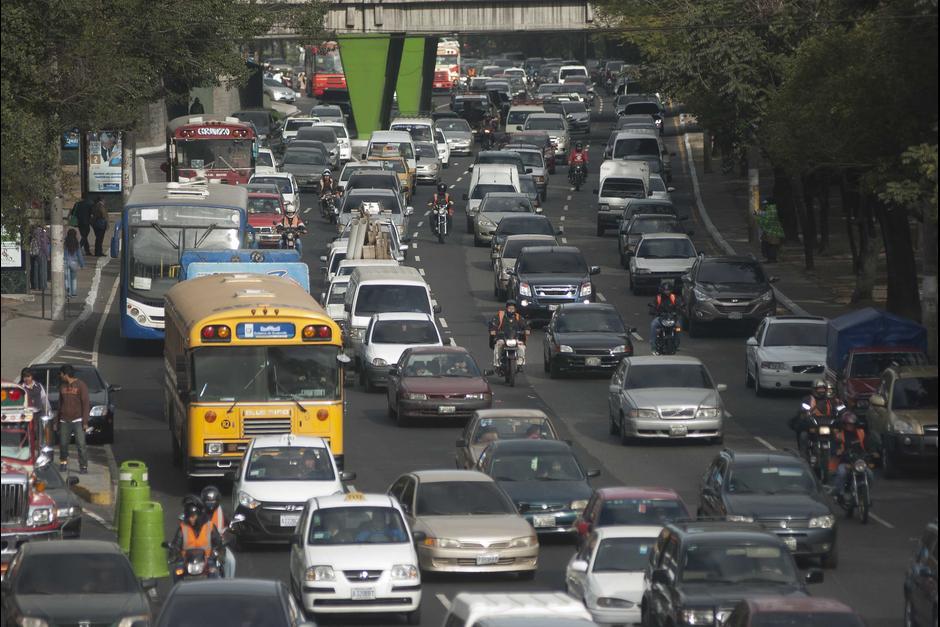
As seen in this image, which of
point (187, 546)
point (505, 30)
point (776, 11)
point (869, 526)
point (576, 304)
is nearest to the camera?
point (187, 546)

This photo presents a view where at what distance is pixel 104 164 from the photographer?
60562 mm

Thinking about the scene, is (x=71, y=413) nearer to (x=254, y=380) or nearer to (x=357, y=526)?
(x=254, y=380)

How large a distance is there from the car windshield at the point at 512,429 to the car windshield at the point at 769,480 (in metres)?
4.72

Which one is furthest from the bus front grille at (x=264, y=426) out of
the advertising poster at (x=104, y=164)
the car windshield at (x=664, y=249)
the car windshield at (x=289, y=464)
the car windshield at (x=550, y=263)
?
the advertising poster at (x=104, y=164)

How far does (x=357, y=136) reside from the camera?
298 ft

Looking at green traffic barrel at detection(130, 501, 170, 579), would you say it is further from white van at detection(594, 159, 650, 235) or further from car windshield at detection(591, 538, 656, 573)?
white van at detection(594, 159, 650, 235)

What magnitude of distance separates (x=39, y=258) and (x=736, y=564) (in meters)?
32.9

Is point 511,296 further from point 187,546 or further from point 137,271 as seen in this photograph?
point 187,546

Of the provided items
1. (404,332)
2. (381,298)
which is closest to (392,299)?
(381,298)

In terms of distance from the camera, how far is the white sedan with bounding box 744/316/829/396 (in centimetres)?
3684

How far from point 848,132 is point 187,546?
20.2m

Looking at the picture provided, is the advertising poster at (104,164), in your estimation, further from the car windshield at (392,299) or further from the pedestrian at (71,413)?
the pedestrian at (71,413)

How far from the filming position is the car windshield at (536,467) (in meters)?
26.0

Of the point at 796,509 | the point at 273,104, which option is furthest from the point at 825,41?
the point at 273,104
